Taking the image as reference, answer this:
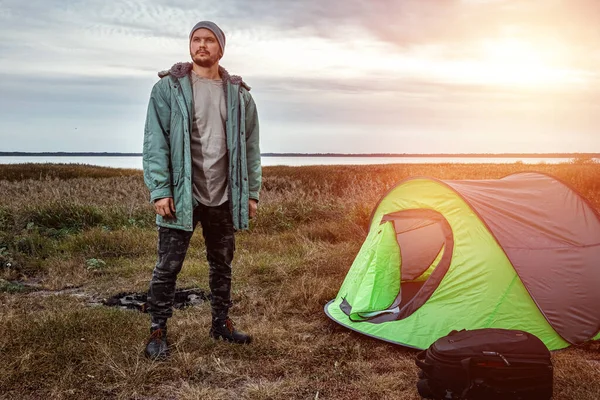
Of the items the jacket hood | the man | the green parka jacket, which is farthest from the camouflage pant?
the jacket hood

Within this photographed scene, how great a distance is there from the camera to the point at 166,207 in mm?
4008

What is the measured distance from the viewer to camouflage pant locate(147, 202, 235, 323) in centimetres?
421

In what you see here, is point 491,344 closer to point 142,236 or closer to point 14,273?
point 14,273

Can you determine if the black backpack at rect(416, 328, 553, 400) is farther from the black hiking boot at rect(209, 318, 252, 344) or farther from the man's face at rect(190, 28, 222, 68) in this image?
the man's face at rect(190, 28, 222, 68)

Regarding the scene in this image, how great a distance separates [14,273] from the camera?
24.1ft

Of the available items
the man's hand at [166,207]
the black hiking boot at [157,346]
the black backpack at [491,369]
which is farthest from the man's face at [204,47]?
the black backpack at [491,369]

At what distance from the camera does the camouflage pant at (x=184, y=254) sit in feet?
13.8

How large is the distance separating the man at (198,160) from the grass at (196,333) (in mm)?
470

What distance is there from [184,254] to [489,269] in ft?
8.43

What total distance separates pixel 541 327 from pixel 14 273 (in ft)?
21.2

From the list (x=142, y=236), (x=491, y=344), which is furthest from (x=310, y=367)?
(x=142, y=236)

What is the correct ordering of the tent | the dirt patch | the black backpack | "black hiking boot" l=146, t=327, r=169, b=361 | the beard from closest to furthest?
the black backpack, the beard, "black hiking boot" l=146, t=327, r=169, b=361, the tent, the dirt patch

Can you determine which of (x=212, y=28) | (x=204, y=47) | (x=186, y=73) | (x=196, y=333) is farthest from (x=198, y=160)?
(x=196, y=333)

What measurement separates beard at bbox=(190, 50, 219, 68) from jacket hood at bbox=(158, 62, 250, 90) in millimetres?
88
